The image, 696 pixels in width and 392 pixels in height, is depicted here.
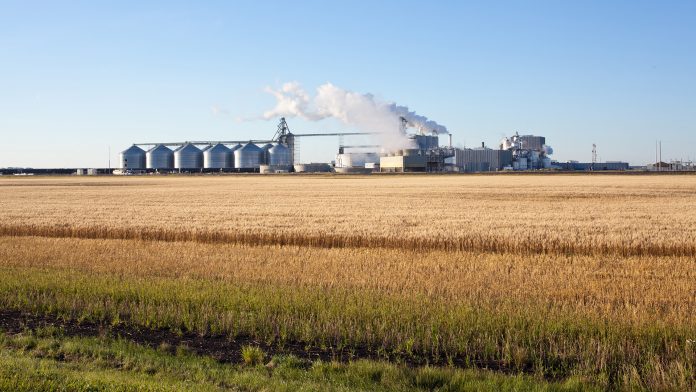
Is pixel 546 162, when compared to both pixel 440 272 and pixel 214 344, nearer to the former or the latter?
pixel 440 272

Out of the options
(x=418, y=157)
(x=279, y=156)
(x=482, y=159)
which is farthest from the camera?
(x=279, y=156)

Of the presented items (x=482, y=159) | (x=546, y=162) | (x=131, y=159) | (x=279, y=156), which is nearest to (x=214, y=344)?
(x=482, y=159)

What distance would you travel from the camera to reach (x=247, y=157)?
184 meters

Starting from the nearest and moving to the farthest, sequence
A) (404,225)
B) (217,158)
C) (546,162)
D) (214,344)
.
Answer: (214,344) < (404,225) < (546,162) < (217,158)

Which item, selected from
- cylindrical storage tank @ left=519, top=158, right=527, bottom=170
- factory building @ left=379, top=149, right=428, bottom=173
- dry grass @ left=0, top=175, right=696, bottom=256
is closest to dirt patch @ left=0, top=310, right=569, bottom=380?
dry grass @ left=0, top=175, right=696, bottom=256

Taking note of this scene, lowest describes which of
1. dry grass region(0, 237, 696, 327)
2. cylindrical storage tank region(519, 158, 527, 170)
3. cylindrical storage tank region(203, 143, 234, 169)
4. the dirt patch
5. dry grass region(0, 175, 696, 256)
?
the dirt patch

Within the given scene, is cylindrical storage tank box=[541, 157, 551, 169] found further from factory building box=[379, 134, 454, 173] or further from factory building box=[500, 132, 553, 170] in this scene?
factory building box=[379, 134, 454, 173]

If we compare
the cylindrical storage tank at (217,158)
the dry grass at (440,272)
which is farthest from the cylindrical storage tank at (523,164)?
the dry grass at (440,272)

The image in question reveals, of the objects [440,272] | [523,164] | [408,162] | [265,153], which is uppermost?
[265,153]

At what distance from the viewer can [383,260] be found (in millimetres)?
20000

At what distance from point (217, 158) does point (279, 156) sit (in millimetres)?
18267

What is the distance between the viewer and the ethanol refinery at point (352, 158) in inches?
6229

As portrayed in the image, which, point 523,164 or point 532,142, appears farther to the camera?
point 532,142

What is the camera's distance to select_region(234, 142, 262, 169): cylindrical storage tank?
18350 cm
